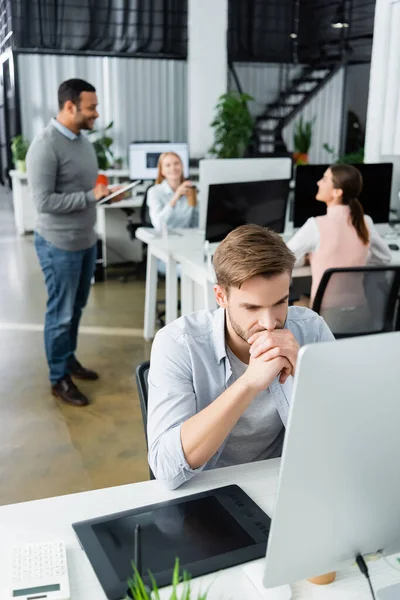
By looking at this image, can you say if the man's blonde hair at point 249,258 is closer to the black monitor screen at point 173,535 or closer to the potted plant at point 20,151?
the black monitor screen at point 173,535

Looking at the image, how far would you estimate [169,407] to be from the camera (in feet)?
4.63

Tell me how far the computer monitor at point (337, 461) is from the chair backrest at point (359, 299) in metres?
1.87

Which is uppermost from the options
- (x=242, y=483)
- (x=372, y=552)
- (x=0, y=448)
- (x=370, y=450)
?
(x=370, y=450)

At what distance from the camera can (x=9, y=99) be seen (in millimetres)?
9625

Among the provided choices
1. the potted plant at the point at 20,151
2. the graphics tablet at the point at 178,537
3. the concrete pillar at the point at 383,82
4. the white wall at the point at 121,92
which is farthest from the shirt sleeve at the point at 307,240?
the white wall at the point at 121,92

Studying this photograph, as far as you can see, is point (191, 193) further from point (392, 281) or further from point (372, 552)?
point (372, 552)

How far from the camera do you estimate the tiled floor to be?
109 inches

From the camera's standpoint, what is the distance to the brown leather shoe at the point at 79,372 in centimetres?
376

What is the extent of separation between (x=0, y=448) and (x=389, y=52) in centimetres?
374

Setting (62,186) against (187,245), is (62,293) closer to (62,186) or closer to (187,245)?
(62,186)

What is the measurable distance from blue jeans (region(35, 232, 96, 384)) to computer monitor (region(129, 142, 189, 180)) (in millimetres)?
3379

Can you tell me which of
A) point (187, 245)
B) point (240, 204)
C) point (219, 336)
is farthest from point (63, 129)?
point (219, 336)

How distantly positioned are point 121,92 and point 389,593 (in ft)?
28.4

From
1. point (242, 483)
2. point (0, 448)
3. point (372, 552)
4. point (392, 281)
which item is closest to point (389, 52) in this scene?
point (392, 281)
